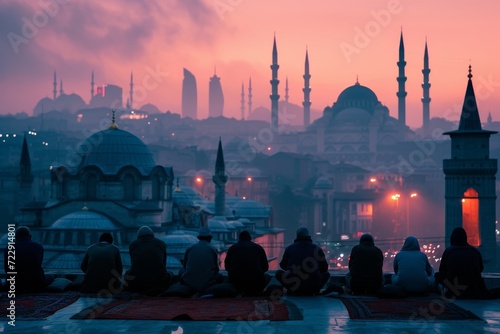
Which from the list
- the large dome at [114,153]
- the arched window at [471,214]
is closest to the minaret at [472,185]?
the arched window at [471,214]

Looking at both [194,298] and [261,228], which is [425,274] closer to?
[194,298]

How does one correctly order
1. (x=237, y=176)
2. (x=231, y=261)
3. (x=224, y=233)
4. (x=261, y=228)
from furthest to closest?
(x=237, y=176), (x=261, y=228), (x=224, y=233), (x=231, y=261)

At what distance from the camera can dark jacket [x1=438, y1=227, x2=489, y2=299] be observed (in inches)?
413

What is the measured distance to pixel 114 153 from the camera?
38.0 meters

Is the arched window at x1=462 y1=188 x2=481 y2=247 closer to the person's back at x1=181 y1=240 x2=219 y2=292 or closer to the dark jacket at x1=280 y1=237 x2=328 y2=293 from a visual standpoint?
the dark jacket at x1=280 y1=237 x2=328 y2=293

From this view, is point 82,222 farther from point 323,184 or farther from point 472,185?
point 323,184

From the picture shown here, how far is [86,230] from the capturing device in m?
34.6

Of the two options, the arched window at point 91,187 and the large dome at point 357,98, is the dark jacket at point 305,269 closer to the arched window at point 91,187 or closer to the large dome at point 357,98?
the arched window at point 91,187

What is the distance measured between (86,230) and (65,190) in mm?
3687

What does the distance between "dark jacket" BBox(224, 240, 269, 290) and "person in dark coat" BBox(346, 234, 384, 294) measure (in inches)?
40.6

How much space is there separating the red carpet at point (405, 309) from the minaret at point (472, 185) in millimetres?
25397

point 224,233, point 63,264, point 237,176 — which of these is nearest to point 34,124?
point 237,176

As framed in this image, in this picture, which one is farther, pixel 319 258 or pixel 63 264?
pixel 63 264

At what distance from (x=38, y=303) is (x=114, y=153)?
92.6 ft
